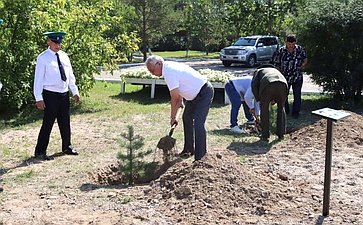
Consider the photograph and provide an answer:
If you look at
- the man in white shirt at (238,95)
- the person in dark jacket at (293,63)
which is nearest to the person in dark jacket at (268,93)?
the man in white shirt at (238,95)

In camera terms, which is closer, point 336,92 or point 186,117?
point 186,117

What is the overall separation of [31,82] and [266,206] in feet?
25.6

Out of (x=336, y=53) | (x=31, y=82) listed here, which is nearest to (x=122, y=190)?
(x=31, y=82)

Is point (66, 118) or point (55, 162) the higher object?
point (66, 118)

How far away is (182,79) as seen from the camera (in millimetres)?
6480

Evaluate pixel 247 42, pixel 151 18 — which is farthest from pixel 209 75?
pixel 151 18

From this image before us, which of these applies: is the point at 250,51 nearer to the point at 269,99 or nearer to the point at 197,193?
the point at 269,99

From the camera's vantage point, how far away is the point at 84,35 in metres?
12.4

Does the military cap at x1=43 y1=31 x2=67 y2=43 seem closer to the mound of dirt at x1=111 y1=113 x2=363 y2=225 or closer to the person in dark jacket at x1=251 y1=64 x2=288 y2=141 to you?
the mound of dirt at x1=111 y1=113 x2=363 y2=225

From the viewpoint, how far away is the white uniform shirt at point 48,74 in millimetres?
7289

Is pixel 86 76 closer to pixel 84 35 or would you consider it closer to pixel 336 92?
pixel 84 35

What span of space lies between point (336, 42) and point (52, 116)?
6.70 meters

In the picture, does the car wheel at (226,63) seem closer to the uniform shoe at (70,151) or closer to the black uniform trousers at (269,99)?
the black uniform trousers at (269,99)

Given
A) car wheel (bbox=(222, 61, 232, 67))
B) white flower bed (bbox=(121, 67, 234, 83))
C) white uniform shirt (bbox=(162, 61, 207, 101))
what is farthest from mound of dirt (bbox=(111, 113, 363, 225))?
car wheel (bbox=(222, 61, 232, 67))
